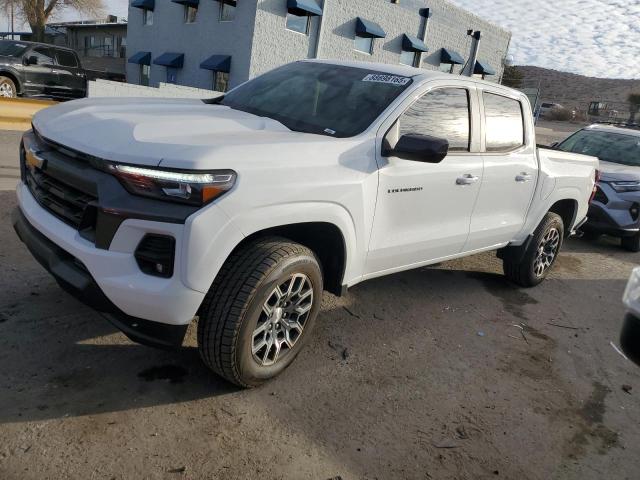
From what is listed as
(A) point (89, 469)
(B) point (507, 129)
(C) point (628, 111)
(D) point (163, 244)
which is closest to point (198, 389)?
(A) point (89, 469)

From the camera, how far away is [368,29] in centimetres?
2156

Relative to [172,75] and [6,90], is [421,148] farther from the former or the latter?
[172,75]

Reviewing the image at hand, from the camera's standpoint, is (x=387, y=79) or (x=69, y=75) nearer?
(x=387, y=79)

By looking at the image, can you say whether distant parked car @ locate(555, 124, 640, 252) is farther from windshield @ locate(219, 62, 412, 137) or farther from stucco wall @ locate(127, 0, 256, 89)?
stucco wall @ locate(127, 0, 256, 89)

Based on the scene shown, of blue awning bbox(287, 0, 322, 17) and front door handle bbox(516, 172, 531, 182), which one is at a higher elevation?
blue awning bbox(287, 0, 322, 17)

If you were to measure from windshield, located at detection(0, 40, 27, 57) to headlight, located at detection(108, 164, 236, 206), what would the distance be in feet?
43.5

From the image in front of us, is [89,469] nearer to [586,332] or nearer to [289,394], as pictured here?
[289,394]

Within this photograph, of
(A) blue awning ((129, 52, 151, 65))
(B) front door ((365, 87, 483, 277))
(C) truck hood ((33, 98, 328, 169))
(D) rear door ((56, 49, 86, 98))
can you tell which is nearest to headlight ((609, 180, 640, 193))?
(B) front door ((365, 87, 483, 277))

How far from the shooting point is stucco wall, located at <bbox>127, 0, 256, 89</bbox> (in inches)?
752

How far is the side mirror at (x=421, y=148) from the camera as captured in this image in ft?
9.58

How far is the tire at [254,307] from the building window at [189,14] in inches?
858

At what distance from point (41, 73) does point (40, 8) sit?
25.0 meters

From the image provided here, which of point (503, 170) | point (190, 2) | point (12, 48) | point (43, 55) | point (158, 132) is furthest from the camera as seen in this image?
point (190, 2)

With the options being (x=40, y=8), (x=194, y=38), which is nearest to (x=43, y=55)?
(x=194, y=38)
